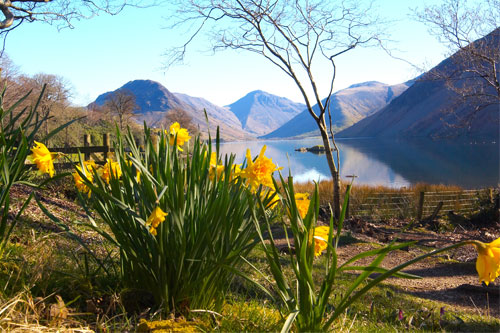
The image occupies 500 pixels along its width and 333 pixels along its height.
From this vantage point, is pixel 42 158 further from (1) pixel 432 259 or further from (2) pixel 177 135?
(1) pixel 432 259

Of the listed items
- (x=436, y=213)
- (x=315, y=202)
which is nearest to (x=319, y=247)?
(x=315, y=202)

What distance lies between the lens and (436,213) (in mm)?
9547

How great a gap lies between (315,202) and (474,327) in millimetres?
2353

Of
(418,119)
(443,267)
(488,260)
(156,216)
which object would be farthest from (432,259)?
(418,119)

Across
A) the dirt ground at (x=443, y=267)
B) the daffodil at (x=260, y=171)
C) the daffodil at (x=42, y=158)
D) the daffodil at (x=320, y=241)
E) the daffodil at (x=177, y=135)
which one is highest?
the daffodil at (x=177, y=135)

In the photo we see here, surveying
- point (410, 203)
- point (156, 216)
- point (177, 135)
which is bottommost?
point (410, 203)

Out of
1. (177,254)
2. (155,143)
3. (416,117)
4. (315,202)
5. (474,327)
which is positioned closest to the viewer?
(315,202)

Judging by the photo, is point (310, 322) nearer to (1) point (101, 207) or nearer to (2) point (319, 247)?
(2) point (319, 247)

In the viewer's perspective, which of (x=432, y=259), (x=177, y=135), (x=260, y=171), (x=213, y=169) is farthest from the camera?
(x=432, y=259)

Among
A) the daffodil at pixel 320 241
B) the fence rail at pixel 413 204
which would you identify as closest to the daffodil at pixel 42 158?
the daffodil at pixel 320 241

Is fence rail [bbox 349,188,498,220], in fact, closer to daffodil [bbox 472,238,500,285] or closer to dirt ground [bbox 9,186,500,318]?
dirt ground [bbox 9,186,500,318]

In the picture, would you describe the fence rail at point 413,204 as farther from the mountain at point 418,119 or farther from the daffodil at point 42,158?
the mountain at point 418,119

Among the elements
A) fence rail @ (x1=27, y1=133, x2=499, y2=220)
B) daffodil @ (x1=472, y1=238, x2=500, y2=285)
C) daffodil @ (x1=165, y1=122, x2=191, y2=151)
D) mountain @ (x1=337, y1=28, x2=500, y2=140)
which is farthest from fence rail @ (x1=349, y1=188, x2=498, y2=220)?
mountain @ (x1=337, y1=28, x2=500, y2=140)

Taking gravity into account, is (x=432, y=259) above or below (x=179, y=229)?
below
